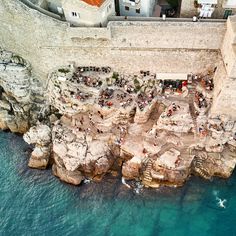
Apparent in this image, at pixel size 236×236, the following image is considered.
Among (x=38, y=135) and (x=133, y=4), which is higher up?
(x=133, y=4)

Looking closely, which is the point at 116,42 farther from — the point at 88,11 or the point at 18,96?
the point at 18,96

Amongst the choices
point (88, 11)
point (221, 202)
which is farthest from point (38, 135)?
point (221, 202)

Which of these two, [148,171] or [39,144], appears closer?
[148,171]

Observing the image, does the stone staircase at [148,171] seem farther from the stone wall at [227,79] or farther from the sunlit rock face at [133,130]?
the stone wall at [227,79]

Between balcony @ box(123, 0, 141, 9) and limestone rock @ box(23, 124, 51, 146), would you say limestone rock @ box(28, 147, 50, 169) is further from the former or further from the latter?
balcony @ box(123, 0, 141, 9)

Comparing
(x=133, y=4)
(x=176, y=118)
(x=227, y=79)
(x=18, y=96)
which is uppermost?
(x=133, y=4)

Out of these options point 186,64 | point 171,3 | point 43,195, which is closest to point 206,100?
point 186,64

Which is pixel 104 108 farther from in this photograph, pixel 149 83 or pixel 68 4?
pixel 68 4
